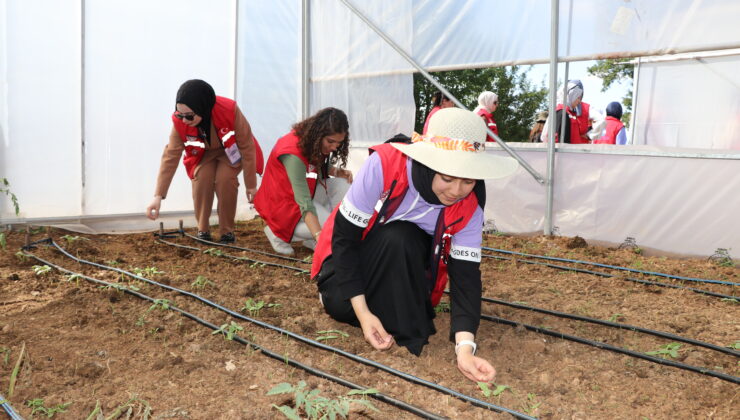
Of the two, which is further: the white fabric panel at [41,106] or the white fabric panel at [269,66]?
the white fabric panel at [269,66]

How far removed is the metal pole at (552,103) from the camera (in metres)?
4.34

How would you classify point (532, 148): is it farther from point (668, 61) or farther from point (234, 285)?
point (234, 285)

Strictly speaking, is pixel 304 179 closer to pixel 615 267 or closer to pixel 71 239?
pixel 71 239

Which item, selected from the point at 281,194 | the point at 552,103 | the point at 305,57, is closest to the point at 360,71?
the point at 305,57

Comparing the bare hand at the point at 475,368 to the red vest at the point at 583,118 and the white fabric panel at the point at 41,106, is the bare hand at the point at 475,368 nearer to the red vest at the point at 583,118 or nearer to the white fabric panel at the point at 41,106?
the white fabric panel at the point at 41,106

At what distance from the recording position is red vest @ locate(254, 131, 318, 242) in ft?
12.1

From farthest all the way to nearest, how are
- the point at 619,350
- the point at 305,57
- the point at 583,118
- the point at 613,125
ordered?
the point at 613,125, the point at 305,57, the point at 583,118, the point at 619,350

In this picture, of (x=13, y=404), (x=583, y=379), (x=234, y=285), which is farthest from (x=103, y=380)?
(x=583, y=379)

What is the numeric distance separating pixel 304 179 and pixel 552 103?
6.70 feet

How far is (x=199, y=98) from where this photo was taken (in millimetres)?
3725

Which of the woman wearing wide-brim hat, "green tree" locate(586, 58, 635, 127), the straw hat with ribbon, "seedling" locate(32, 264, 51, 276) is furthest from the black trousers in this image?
"green tree" locate(586, 58, 635, 127)

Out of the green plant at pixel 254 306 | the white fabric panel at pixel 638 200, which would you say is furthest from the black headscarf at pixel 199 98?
the white fabric panel at pixel 638 200

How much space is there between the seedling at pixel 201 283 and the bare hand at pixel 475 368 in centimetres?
153

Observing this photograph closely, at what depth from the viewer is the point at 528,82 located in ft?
47.1
